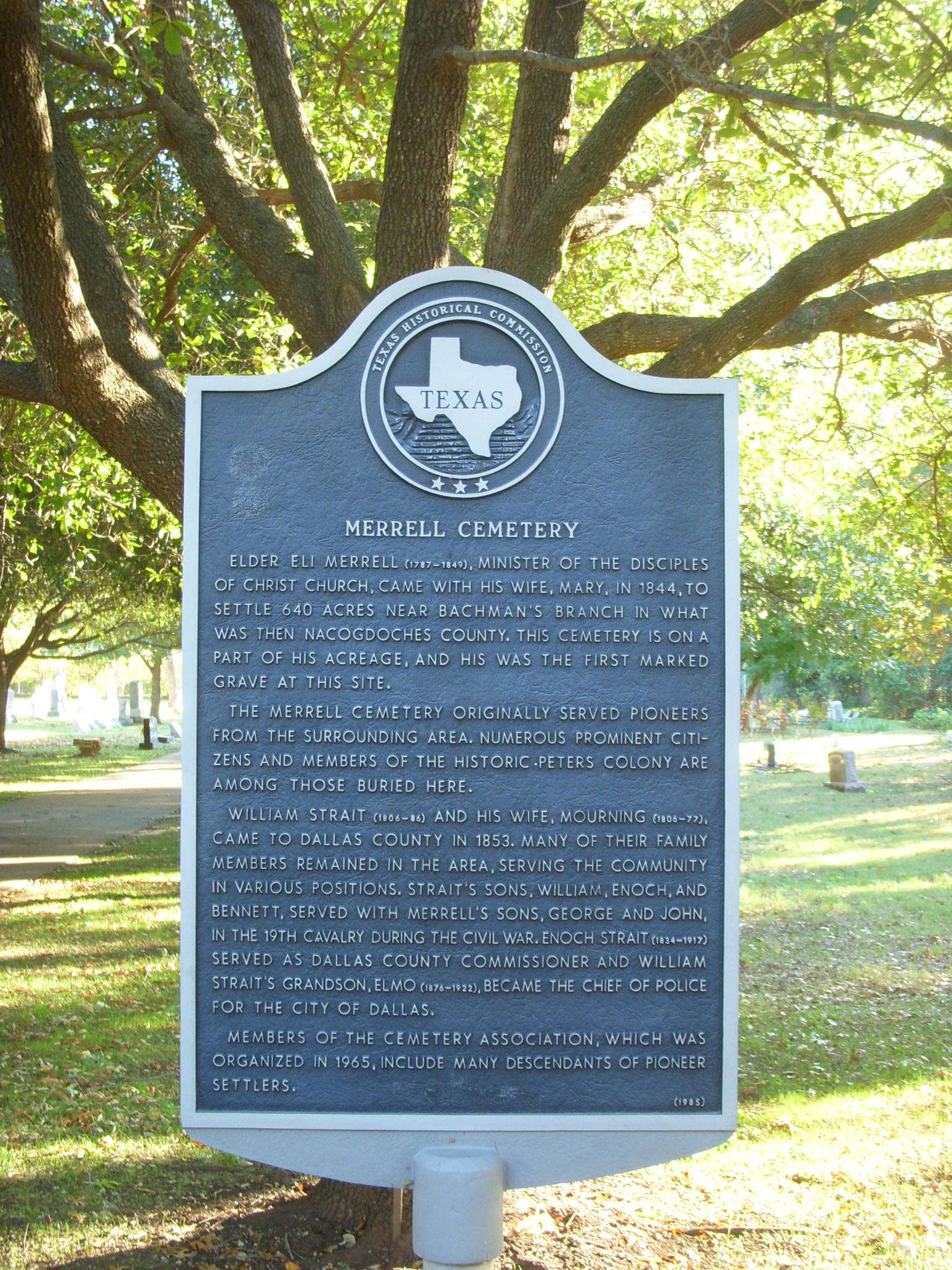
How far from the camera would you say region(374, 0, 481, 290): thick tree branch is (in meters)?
4.93

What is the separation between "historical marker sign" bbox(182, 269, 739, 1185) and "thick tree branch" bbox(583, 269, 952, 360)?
240 centimetres

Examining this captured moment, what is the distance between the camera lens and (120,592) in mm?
20172

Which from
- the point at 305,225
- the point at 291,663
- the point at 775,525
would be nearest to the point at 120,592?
the point at 775,525

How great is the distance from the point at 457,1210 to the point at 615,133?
440 centimetres

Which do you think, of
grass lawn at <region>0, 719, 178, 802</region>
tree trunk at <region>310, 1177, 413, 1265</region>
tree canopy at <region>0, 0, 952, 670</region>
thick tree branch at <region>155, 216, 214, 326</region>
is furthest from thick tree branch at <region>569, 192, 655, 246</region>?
grass lawn at <region>0, 719, 178, 802</region>

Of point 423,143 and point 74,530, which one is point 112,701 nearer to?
point 74,530

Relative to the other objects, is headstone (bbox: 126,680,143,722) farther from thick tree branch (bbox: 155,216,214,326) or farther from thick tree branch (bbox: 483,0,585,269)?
thick tree branch (bbox: 483,0,585,269)

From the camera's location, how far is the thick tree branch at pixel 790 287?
4.95 metres

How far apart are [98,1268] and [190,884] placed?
2.08 metres

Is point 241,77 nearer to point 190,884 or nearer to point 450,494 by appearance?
point 450,494

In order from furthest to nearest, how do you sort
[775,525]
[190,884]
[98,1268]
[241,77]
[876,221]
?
[775,525] < [241,77] < [876,221] < [98,1268] < [190,884]

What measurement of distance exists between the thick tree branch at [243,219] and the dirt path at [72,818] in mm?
7438

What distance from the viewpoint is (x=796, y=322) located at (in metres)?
5.75

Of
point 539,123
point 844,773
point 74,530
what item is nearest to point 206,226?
point 539,123
